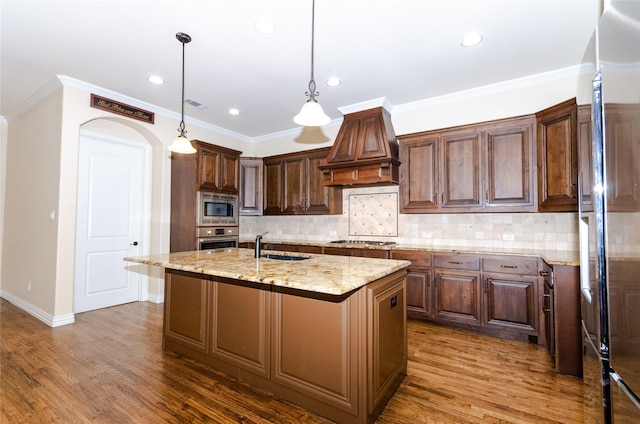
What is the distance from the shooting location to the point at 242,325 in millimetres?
2273

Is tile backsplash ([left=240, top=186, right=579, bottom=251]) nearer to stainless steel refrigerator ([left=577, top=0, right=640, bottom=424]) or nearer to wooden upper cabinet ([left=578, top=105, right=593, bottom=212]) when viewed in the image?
wooden upper cabinet ([left=578, top=105, right=593, bottom=212])

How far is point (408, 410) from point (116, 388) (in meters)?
2.13

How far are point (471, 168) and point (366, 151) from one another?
1.31m

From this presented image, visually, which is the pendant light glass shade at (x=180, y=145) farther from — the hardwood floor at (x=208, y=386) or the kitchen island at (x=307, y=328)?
the hardwood floor at (x=208, y=386)

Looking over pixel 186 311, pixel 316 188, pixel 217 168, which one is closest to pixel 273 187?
pixel 316 188

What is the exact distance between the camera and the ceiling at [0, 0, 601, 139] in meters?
2.34

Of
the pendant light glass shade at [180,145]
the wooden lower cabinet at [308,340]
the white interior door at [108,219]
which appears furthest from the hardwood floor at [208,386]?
the pendant light glass shade at [180,145]

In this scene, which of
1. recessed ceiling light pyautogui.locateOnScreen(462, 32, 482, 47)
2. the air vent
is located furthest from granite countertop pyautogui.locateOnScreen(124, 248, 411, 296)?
the air vent

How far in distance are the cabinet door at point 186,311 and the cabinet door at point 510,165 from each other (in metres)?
3.27

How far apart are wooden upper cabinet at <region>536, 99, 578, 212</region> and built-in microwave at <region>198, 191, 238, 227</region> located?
4.25 m

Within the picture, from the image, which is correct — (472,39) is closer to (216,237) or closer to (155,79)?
(155,79)

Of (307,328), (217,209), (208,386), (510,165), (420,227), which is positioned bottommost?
(208,386)

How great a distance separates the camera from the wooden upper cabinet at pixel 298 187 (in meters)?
4.80

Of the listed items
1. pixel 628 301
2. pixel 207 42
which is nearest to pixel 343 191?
pixel 207 42
